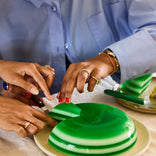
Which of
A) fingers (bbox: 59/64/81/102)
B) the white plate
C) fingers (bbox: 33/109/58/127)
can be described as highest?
fingers (bbox: 59/64/81/102)

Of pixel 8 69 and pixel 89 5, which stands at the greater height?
pixel 89 5

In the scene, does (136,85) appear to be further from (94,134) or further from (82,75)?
(94,134)

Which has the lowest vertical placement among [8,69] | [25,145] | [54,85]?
[54,85]

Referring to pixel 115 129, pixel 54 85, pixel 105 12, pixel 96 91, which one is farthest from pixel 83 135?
pixel 105 12

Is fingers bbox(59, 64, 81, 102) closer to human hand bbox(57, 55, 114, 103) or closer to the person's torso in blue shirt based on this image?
human hand bbox(57, 55, 114, 103)

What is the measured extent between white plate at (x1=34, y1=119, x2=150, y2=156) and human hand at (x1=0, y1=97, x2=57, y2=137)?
0.06ft

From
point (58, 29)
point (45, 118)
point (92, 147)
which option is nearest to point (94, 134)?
point (92, 147)

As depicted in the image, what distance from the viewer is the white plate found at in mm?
482

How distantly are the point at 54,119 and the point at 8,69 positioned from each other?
8.2 inches

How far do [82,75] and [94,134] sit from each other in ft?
0.72

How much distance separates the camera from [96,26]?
104 centimetres

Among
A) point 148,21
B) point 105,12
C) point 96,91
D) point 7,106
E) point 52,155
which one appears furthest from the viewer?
point 105,12

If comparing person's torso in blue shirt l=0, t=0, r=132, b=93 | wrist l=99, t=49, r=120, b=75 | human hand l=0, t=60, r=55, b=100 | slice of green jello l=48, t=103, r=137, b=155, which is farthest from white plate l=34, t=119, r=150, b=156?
person's torso in blue shirt l=0, t=0, r=132, b=93

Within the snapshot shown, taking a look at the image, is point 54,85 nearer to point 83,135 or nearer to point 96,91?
point 96,91
